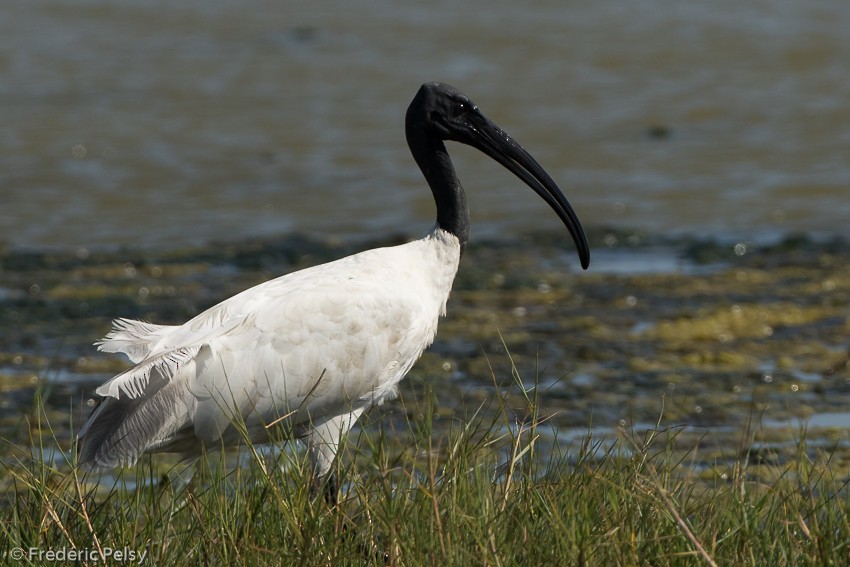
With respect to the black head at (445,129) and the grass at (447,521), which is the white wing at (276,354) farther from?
the grass at (447,521)

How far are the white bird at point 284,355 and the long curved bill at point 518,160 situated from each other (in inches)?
12.0

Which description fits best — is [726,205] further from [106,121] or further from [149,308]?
[106,121]

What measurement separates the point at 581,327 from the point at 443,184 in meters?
2.70

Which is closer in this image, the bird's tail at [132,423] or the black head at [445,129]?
the bird's tail at [132,423]

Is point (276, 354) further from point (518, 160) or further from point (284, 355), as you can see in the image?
point (518, 160)

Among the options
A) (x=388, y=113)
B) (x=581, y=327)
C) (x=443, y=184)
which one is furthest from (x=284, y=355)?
(x=388, y=113)

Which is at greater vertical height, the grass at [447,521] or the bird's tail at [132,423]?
the grass at [447,521]

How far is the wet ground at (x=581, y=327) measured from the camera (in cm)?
608

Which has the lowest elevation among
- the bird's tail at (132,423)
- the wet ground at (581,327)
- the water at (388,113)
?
the water at (388,113)

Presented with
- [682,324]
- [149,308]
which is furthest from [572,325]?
[149,308]

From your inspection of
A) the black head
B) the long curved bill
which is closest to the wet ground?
the long curved bill

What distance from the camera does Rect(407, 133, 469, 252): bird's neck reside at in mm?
4945

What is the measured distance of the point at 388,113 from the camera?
14.0 metres

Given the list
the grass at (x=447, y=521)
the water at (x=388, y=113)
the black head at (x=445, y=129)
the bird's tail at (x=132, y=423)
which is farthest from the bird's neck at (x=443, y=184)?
the water at (x=388, y=113)
